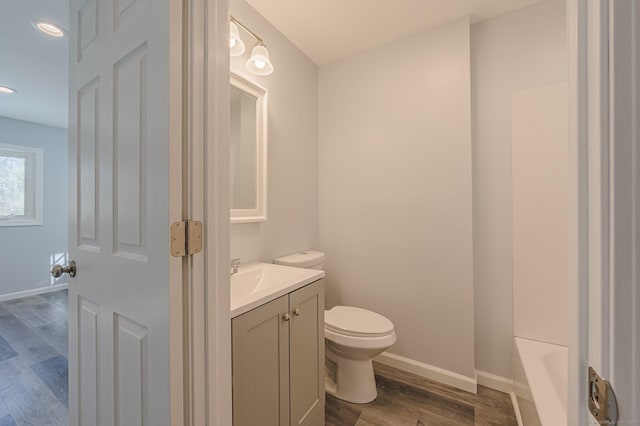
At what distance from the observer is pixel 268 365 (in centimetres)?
109

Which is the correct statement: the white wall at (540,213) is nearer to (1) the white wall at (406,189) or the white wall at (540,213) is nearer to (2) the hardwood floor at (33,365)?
(1) the white wall at (406,189)

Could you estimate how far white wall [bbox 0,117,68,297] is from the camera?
343cm

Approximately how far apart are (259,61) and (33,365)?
280cm

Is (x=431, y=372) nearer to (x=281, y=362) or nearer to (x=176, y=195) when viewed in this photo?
(x=281, y=362)

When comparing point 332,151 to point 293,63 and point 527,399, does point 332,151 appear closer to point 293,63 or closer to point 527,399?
point 293,63

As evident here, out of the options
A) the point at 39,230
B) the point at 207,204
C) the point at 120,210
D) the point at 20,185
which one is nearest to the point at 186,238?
the point at 207,204

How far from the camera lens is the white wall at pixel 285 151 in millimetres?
1708

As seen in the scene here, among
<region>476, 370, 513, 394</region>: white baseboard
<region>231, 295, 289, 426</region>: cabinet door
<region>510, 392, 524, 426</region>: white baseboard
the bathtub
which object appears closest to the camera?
<region>231, 295, 289, 426</region>: cabinet door

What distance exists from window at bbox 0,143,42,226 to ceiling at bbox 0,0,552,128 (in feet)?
5.43

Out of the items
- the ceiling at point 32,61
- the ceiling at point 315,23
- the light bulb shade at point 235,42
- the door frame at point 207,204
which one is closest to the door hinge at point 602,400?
the door frame at point 207,204

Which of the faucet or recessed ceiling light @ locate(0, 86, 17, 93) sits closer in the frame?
the faucet

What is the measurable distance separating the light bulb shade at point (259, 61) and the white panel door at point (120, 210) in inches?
30.8

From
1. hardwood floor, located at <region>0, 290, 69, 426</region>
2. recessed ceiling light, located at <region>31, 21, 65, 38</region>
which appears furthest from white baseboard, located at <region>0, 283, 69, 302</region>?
recessed ceiling light, located at <region>31, 21, 65, 38</region>

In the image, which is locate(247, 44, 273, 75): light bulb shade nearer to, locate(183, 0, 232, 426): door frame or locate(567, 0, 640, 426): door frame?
locate(183, 0, 232, 426): door frame
